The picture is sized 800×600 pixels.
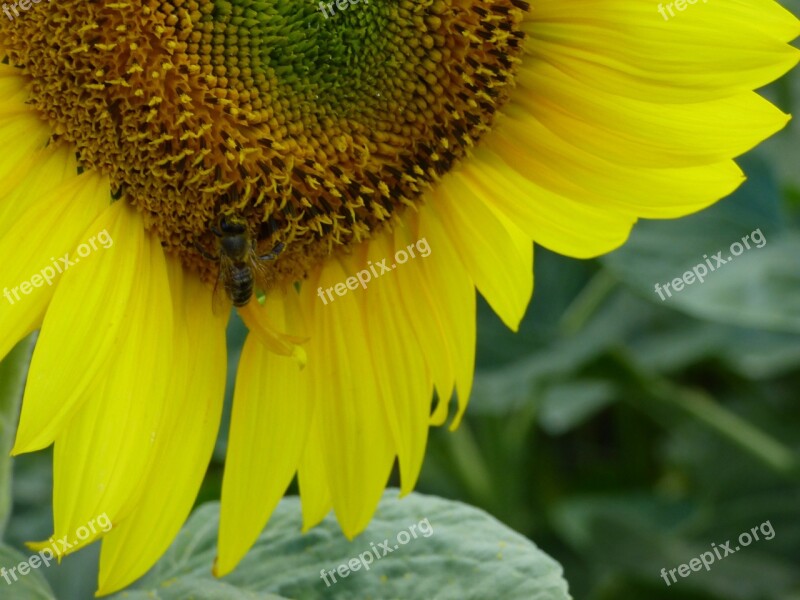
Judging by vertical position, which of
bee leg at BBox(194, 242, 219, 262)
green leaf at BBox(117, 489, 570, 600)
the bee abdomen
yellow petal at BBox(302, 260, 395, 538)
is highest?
bee leg at BBox(194, 242, 219, 262)

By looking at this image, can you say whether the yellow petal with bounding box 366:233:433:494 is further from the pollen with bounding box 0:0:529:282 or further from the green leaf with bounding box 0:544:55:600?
the green leaf with bounding box 0:544:55:600

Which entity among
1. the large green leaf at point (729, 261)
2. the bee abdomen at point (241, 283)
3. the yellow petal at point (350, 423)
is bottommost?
the large green leaf at point (729, 261)

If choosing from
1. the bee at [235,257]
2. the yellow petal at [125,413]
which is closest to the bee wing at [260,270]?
the bee at [235,257]

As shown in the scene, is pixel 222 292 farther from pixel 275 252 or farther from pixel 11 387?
pixel 11 387

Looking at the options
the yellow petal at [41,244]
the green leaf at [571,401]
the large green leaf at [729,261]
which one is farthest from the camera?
the green leaf at [571,401]

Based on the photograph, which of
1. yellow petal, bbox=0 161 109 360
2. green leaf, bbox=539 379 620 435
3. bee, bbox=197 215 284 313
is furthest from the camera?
green leaf, bbox=539 379 620 435

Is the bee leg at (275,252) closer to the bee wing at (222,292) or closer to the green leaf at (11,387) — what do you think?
the bee wing at (222,292)

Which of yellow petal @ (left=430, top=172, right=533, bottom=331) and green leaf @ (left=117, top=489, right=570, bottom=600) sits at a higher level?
yellow petal @ (left=430, top=172, right=533, bottom=331)

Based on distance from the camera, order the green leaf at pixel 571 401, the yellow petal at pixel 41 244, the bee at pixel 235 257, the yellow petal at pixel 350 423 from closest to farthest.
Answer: the yellow petal at pixel 41 244, the bee at pixel 235 257, the yellow petal at pixel 350 423, the green leaf at pixel 571 401

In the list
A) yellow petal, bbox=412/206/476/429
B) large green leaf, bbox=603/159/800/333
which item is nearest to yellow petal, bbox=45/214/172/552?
yellow petal, bbox=412/206/476/429
